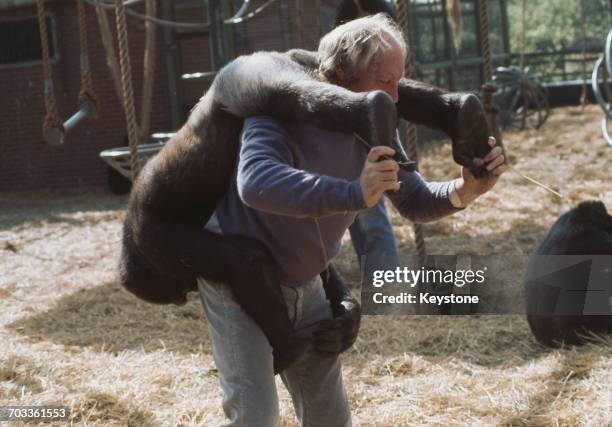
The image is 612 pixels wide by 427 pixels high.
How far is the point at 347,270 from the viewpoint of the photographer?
527cm

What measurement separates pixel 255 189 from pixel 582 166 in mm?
7561

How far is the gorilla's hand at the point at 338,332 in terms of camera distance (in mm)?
2041

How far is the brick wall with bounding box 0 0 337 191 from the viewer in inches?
410

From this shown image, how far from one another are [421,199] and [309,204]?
61 centimetres

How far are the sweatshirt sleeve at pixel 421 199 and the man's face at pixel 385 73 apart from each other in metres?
0.37

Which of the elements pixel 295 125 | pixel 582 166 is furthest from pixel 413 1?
pixel 295 125

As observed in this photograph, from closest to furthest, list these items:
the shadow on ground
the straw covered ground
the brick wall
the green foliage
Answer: the straw covered ground → the shadow on ground → the brick wall → the green foliage

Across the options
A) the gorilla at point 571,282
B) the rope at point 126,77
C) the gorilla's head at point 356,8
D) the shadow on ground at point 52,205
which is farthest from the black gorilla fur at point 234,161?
the shadow on ground at point 52,205

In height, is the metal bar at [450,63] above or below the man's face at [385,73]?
below

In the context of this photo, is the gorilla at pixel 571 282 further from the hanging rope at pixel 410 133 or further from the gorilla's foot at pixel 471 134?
the gorilla's foot at pixel 471 134

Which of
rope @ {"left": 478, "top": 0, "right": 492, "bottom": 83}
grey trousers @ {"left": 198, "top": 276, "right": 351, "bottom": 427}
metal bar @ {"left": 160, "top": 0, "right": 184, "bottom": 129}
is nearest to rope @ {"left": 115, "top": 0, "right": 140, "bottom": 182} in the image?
grey trousers @ {"left": 198, "top": 276, "right": 351, "bottom": 427}

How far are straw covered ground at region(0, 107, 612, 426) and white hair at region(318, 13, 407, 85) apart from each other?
1607 millimetres

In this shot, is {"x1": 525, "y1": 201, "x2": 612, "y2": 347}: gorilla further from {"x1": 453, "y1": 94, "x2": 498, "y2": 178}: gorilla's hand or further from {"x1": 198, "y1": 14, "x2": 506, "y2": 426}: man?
{"x1": 453, "y1": 94, "x2": 498, "y2": 178}: gorilla's hand

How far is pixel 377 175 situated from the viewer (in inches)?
61.4
